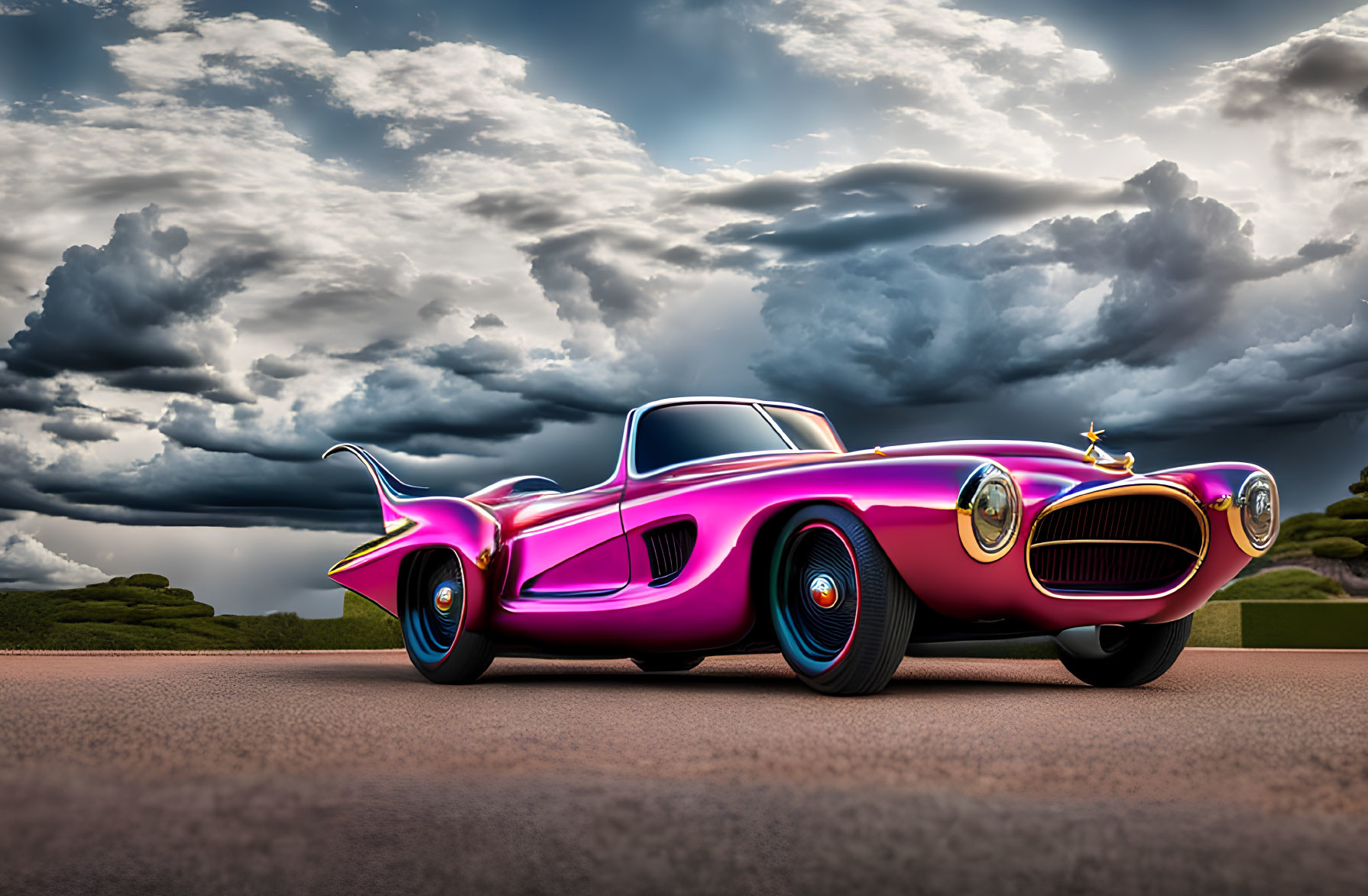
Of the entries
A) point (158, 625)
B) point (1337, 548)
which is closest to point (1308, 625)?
point (158, 625)

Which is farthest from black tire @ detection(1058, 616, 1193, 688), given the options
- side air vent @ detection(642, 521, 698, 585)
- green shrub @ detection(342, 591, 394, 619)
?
green shrub @ detection(342, 591, 394, 619)

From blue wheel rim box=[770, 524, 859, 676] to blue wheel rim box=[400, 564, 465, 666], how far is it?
2.28 m

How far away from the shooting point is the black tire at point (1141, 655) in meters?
5.77

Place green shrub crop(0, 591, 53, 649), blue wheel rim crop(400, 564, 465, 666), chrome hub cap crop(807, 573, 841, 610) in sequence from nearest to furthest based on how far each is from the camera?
1. chrome hub cap crop(807, 573, 841, 610)
2. blue wheel rim crop(400, 564, 465, 666)
3. green shrub crop(0, 591, 53, 649)

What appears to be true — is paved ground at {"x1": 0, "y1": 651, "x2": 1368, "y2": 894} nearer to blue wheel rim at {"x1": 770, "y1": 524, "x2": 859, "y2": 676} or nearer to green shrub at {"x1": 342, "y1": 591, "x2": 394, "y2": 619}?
blue wheel rim at {"x1": 770, "y1": 524, "x2": 859, "y2": 676}

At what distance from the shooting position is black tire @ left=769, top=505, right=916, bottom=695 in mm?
4535

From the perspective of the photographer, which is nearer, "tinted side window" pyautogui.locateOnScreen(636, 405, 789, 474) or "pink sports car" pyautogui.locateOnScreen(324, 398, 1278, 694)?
"pink sports car" pyautogui.locateOnScreen(324, 398, 1278, 694)

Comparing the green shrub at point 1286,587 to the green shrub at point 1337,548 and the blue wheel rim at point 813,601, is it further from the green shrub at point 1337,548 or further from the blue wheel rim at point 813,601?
the blue wheel rim at point 813,601

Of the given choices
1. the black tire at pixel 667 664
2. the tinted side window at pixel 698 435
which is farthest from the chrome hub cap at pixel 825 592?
the black tire at pixel 667 664

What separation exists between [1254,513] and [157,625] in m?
12.8

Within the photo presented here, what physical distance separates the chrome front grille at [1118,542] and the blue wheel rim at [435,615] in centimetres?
332

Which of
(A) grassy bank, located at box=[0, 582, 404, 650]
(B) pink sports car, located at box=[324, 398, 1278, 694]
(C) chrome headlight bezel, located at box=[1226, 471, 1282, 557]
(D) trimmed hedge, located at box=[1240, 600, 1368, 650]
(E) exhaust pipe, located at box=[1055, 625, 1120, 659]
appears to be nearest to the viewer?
(B) pink sports car, located at box=[324, 398, 1278, 694]

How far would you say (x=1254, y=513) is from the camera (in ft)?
16.8

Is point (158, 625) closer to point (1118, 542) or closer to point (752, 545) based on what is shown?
point (752, 545)
